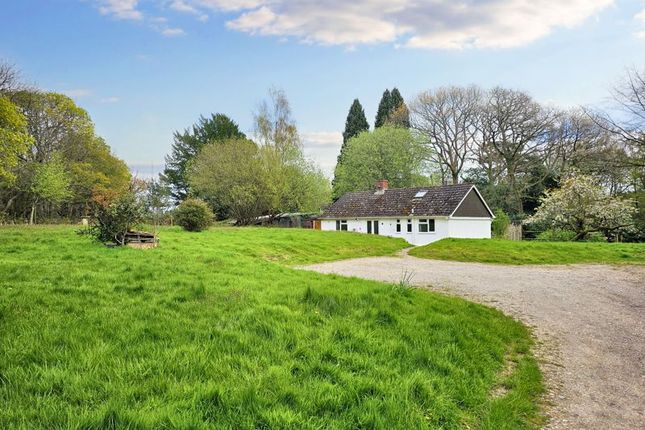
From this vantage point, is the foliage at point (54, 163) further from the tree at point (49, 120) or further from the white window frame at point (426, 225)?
the white window frame at point (426, 225)

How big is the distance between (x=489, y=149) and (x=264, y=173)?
26532mm

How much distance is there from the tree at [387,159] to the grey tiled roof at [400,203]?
7149 millimetres

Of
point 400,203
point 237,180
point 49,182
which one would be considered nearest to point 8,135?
point 49,182

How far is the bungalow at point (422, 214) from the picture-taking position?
32906 millimetres

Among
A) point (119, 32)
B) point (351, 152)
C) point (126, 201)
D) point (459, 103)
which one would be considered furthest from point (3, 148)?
point (459, 103)

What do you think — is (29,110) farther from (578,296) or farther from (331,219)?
(578,296)

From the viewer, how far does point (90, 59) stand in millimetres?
12445

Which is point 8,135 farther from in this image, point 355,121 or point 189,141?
point 355,121

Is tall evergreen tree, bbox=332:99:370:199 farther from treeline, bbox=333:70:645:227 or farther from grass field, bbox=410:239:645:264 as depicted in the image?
grass field, bbox=410:239:645:264

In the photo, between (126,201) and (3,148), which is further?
(3,148)

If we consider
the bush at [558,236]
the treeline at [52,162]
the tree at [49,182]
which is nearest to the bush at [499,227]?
the bush at [558,236]

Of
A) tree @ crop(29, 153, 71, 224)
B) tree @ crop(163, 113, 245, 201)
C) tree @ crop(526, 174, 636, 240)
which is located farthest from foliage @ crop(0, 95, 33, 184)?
tree @ crop(163, 113, 245, 201)

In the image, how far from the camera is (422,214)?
33.7 meters

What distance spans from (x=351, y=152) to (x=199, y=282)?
42960 mm
